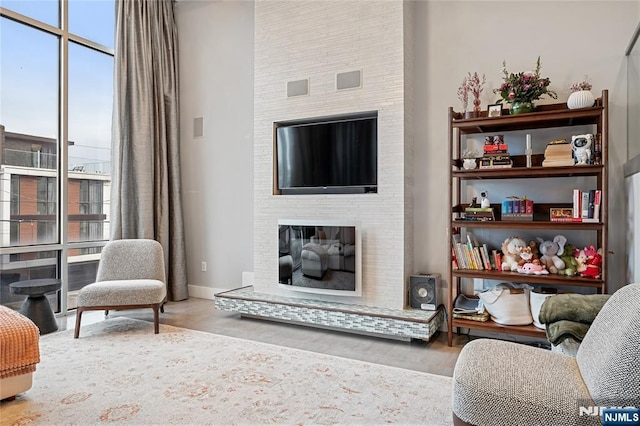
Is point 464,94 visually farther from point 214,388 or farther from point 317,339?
point 214,388

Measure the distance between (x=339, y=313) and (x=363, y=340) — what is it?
30 cm

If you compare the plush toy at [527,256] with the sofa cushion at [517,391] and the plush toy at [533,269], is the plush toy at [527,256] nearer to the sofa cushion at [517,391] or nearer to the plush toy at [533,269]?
the plush toy at [533,269]

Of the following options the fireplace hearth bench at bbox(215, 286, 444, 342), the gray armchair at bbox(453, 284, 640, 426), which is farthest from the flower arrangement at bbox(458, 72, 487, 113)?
the gray armchair at bbox(453, 284, 640, 426)

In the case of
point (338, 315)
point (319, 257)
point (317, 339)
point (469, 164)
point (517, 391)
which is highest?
point (469, 164)

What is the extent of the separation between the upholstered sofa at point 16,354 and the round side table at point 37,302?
3.85ft

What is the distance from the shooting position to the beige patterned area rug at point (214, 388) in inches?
84.4

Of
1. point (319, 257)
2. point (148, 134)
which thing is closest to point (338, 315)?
point (319, 257)

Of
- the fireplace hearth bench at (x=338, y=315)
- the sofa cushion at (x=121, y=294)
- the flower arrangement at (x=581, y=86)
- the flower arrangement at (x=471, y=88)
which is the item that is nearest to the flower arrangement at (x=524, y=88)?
the flower arrangement at (x=581, y=86)

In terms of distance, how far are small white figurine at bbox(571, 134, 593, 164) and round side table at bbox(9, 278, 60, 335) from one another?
4.33 metres

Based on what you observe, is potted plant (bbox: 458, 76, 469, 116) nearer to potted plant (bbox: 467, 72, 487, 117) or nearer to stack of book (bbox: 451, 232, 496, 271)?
potted plant (bbox: 467, 72, 487, 117)

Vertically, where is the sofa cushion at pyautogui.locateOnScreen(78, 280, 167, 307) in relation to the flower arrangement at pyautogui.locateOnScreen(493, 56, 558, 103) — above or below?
below

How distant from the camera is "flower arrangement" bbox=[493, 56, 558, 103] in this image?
118 inches

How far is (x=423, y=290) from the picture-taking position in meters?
3.51

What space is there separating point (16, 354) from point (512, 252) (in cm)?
333
